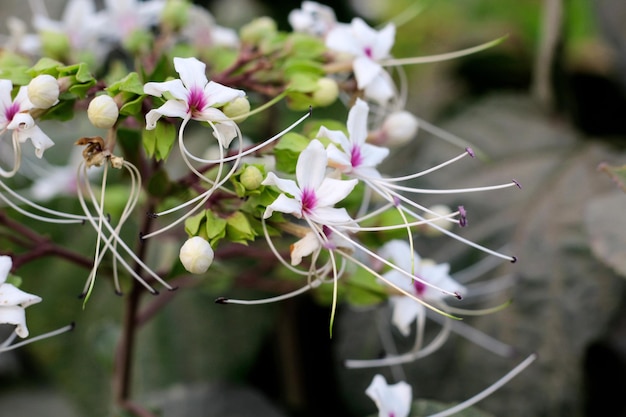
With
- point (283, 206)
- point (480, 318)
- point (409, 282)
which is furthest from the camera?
point (480, 318)

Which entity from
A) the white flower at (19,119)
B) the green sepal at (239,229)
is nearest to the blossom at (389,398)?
the green sepal at (239,229)

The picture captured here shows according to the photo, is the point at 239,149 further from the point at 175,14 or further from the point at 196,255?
the point at 175,14

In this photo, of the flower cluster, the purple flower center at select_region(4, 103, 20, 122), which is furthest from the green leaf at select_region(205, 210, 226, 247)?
the purple flower center at select_region(4, 103, 20, 122)

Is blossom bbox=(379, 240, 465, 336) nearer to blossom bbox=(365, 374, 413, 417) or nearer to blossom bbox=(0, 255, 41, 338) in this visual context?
blossom bbox=(365, 374, 413, 417)

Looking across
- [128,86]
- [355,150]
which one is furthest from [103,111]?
[355,150]

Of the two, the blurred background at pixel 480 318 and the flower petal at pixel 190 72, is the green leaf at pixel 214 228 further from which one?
the blurred background at pixel 480 318

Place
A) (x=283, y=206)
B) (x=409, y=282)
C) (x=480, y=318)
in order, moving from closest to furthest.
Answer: (x=283, y=206) → (x=409, y=282) → (x=480, y=318)

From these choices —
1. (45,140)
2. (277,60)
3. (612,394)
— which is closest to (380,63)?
(277,60)
